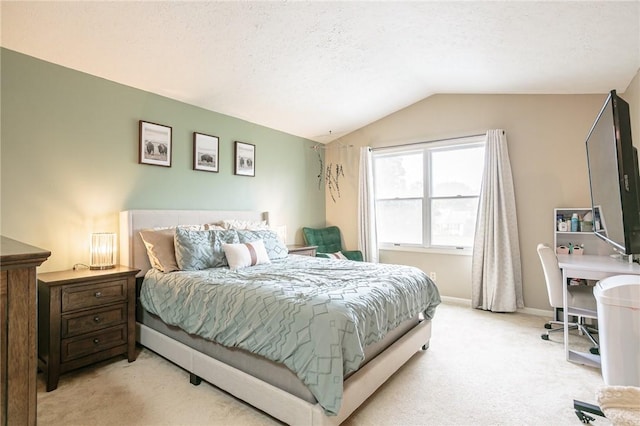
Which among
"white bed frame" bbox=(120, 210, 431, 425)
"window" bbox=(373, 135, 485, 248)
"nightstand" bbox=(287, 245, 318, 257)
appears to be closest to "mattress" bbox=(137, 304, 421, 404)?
"white bed frame" bbox=(120, 210, 431, 425)

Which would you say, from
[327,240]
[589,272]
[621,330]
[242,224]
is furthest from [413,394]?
[327,240]

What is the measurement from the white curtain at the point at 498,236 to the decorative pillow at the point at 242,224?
2.82m

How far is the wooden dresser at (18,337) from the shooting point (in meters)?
0.98

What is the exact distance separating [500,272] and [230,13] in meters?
3.99

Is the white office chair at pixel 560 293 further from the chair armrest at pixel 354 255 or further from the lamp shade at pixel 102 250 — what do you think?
the lamp shade at pixel 102 250

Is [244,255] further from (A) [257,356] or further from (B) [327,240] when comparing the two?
(B) [327,240]

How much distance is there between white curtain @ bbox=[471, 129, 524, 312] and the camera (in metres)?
3.89

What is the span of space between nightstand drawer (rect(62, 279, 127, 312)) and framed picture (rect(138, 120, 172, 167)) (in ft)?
4.29

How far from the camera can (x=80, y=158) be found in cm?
282

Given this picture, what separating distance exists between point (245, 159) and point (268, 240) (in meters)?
1.32

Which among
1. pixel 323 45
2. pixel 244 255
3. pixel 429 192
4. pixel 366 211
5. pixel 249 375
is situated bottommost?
pixel 249 375

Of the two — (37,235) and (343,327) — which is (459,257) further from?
(37,235)

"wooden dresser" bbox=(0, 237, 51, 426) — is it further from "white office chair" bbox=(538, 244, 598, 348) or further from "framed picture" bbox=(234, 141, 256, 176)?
"white office chair" bbox=(538, 244, 598, 348)

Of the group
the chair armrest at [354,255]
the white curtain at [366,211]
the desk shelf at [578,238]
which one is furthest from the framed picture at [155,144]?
the desk shelf at [578,238]
